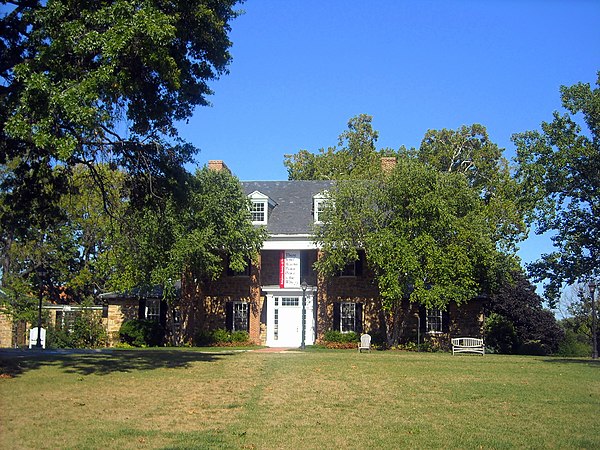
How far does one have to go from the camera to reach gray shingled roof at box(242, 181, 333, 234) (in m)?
37.3

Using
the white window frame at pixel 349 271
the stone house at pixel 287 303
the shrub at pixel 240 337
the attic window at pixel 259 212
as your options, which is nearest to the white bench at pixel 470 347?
the stone house at pixel 287 303

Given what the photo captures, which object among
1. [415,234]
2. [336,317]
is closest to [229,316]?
[336,317]

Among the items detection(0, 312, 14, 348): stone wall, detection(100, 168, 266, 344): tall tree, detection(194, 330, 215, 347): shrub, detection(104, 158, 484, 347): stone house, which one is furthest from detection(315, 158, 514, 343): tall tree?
detection(0, 312, 14, 348): stone wall

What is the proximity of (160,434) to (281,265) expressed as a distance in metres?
26.7

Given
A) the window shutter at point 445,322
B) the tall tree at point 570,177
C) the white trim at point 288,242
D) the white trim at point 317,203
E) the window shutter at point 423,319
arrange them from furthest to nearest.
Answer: the window shutter at point 445,322, the window shutter at point 423,319, the white trim at point 288,242, the white trim at point 317,203, the tall tree at point 570,177

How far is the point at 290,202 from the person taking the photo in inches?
1575

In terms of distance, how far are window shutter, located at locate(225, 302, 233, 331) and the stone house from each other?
5 centimetres

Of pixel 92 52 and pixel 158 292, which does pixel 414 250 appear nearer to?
pixel 158 292

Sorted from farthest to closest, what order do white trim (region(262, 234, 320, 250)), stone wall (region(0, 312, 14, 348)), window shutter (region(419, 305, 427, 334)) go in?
1. stone wall (region(0, 312, 14, 348))
2. window shutter (region(419, 305, 427, 334))
3. white trim (region(262, 234, 320, 250))

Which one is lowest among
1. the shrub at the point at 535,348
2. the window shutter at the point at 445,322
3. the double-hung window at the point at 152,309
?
the shrub at the point at 535,348

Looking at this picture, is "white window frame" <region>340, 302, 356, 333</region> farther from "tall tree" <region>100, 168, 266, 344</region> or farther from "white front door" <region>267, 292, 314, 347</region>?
"tall tree" <region>100, 168, 266, 344</region>

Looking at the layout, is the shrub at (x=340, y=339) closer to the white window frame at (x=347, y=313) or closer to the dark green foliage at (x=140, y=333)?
the white window frame at (x=347, y=313)

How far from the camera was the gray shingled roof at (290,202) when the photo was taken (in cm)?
3731

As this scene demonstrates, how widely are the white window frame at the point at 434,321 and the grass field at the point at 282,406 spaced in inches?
674
